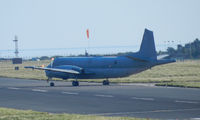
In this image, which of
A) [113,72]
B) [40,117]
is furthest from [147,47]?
[40,117]

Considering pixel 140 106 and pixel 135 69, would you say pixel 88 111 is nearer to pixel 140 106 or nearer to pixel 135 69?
pixel 140 106

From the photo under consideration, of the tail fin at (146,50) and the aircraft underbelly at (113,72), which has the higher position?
the tail fin at (146,50)

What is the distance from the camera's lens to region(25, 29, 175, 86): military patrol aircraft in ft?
153

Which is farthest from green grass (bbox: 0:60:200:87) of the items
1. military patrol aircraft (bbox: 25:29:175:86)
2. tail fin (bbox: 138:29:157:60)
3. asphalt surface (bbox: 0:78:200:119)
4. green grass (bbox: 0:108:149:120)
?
green grass (bbox: 0:108:149:120)

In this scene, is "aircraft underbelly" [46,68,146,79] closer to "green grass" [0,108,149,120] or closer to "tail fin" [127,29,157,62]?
"tail fin" [127,29,157,62]

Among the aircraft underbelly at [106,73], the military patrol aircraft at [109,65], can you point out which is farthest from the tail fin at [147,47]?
the aircraft underbelly at [106,73]

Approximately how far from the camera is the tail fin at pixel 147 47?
153ft

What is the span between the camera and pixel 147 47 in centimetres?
4694

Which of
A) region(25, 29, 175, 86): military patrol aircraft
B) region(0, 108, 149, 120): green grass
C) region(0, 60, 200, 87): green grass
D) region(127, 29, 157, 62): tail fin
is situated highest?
region(127, 29, 157, 62): tail fin

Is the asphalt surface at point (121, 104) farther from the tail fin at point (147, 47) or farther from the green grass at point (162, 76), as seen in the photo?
the green grass at point (162, 76)

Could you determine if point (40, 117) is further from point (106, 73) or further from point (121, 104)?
point (106, 73)

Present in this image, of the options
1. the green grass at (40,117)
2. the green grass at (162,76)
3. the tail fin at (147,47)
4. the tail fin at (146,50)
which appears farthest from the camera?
the green grass at (162,76)

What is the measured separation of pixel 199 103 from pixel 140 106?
3848mm

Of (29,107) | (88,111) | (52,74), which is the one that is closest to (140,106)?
(88,111)
